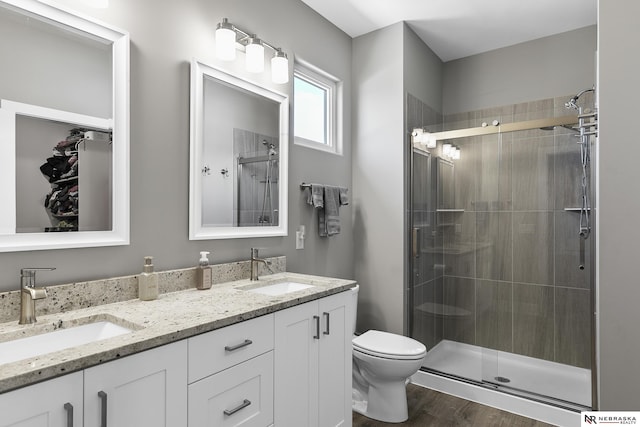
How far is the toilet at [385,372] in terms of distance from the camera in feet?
7.22

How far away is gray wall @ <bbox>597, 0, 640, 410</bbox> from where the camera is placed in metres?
1.48

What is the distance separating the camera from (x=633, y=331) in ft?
4.84

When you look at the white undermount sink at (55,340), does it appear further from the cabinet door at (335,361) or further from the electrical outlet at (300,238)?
the electrical outlet at (300,238)

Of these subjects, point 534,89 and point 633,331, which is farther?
point 534,89

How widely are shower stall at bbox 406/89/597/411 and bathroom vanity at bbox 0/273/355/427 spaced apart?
1295mm

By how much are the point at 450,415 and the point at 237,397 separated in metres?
1.63

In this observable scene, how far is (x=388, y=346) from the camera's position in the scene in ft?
7.71

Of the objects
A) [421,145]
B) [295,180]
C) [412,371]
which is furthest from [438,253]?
[295,180]

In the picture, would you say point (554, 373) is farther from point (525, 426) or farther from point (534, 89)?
point (534, 89)

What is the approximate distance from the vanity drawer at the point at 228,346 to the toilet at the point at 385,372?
0.85 metres

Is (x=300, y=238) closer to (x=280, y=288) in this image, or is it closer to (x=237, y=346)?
(x=280, y=288)

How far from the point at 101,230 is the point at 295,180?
1257mm

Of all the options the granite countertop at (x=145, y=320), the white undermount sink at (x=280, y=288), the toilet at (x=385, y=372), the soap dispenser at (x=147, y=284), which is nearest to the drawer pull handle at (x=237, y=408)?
the granite countertop at (x=145, y=320)

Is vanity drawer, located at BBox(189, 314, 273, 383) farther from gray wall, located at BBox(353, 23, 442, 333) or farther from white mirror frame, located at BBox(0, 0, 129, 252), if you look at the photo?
gray wall, located at BBox(353, 23, 442, 333)
